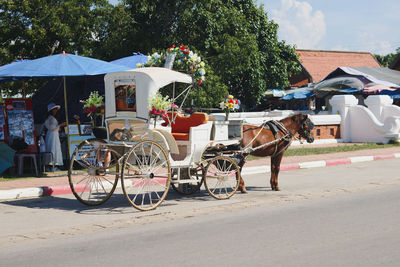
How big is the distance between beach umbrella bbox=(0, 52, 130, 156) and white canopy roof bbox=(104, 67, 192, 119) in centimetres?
384

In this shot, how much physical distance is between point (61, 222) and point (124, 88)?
8.74 feet

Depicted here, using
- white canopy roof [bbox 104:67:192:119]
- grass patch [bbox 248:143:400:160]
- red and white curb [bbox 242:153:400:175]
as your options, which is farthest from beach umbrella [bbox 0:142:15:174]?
grass patch [bbox 248:143:400:160]

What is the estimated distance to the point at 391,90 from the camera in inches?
1144

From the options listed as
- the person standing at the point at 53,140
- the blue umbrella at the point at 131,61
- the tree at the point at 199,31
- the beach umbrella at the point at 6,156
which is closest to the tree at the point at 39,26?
the tree at the point at 199,31

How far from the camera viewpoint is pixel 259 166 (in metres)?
15.7

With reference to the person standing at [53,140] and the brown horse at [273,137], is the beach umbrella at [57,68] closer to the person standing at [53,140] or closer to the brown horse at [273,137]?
the person standing at [53,140]

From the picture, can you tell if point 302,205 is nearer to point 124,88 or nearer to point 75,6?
point 124,88

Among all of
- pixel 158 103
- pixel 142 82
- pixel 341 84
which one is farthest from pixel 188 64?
pixel 341 84

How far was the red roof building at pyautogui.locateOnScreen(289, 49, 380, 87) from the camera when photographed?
1887 inches

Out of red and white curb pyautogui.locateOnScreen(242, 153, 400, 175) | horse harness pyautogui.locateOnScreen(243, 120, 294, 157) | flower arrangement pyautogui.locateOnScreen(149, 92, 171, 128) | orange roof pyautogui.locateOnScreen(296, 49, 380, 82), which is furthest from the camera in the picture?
orange roof pyautogui.locateOnScreen(296, 49, 380, 82)

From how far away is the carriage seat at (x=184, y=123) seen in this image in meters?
9.71

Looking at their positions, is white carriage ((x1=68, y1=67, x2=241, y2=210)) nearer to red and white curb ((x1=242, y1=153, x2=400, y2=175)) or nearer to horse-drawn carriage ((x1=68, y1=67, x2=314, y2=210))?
horse-drawn carriage ((x1=68, y1=67, x2=314, y2=210))

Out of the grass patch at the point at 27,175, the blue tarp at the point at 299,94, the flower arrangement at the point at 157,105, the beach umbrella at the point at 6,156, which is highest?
the blue tarp at the point at 299,94

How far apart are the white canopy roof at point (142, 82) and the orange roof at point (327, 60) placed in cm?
3869
